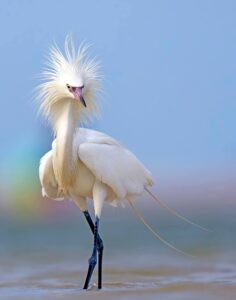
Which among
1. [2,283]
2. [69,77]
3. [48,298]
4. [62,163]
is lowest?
[48,298]

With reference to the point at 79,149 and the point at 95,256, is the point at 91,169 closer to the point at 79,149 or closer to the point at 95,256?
the point at 79,149

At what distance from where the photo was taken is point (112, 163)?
16.6ft

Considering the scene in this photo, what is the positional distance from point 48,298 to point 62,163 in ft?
2.80

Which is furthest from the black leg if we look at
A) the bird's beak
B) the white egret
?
the bird's beak

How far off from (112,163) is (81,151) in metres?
0.19

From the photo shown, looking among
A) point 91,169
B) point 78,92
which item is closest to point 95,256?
point 91,169

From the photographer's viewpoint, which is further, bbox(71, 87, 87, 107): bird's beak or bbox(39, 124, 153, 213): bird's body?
bbox(39, 124, 153, 213): bird's body

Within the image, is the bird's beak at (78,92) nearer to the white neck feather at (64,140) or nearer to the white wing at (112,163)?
the white neck feather at (64,140)

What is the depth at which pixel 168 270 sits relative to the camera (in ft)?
18.8

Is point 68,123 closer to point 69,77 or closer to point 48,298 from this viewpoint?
point 69,77

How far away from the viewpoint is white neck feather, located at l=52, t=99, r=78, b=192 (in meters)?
4.99

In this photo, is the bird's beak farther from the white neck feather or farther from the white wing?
the white wing

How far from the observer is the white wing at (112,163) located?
501 cm

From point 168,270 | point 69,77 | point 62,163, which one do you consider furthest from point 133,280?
point 69,77
